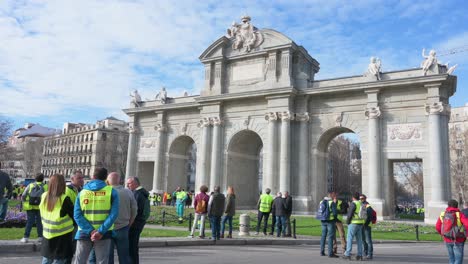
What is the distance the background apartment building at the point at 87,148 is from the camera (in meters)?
66.1

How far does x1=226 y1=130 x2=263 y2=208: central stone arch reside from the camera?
33.4 m

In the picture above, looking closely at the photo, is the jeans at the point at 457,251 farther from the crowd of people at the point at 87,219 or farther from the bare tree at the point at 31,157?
the bare tree at the point at 31,157

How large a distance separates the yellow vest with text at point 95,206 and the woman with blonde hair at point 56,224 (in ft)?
1.70

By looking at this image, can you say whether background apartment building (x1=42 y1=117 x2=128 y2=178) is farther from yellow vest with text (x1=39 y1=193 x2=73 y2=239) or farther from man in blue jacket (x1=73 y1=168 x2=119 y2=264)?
man in blue jacket (x1=73 y1=168 x2=119 y2=264)

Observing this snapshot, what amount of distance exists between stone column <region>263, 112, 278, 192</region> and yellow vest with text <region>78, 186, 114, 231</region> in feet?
79.1

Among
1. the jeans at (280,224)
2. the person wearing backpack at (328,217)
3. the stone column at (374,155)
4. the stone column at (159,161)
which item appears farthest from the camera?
the stone column at (159,161)

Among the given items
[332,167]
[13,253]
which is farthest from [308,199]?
[332,167]

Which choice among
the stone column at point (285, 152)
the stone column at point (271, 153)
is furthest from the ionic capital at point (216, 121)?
the stone column at point (285, 152)

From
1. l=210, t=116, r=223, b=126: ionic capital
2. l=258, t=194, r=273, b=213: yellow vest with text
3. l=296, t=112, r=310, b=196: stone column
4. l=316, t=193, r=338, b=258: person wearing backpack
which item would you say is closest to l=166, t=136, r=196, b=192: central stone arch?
l=210, t=116, r=223, b=126: ionic capital

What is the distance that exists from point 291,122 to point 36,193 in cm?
2220

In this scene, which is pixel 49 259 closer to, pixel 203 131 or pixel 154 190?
pixel 203 131

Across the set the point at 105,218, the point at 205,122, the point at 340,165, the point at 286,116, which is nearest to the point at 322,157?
the point at 286,116

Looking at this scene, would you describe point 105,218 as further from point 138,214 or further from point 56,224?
point 138,214

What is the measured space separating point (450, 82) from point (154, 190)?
1005 inches
